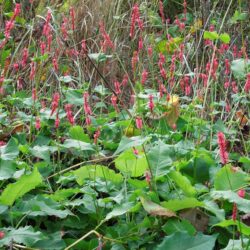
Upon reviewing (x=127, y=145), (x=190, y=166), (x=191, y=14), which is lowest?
(x=191, y=14)

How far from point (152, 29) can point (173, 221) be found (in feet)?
7.21

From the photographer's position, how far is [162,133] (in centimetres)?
207

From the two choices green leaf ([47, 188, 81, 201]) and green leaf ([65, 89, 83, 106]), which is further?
green leaf ([65, 89, 83, 106])

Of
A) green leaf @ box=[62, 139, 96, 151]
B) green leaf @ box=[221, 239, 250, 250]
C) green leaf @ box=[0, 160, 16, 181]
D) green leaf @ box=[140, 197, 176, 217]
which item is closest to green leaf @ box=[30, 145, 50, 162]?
green leaf @ box=[62, 139, 96, 151]

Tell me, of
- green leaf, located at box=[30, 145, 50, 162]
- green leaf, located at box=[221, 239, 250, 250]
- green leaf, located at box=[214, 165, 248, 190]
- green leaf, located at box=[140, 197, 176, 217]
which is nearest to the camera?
green leaf, located at box=[221, 239, 250, 250]

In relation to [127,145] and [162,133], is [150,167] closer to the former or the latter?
[127,145]

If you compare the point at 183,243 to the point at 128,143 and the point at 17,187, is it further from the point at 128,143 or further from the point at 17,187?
the point at 17,187

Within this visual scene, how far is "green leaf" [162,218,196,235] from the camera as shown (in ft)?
4.88

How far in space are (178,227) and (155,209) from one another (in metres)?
0.07

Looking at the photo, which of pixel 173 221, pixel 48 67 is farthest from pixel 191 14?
pixel 173 221

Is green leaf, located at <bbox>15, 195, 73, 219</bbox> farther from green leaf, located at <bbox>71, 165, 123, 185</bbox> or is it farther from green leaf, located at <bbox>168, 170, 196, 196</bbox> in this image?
green leaf, located at <bbox>168, 170, 196, 196</bbox>

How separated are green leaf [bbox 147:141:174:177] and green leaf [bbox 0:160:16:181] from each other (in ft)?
1.19

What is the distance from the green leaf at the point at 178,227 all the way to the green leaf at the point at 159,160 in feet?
0.52

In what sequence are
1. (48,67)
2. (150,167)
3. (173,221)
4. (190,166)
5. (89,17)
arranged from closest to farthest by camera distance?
(173,221) < (150,167) < (190,166) < (48,67) < (89,17)
